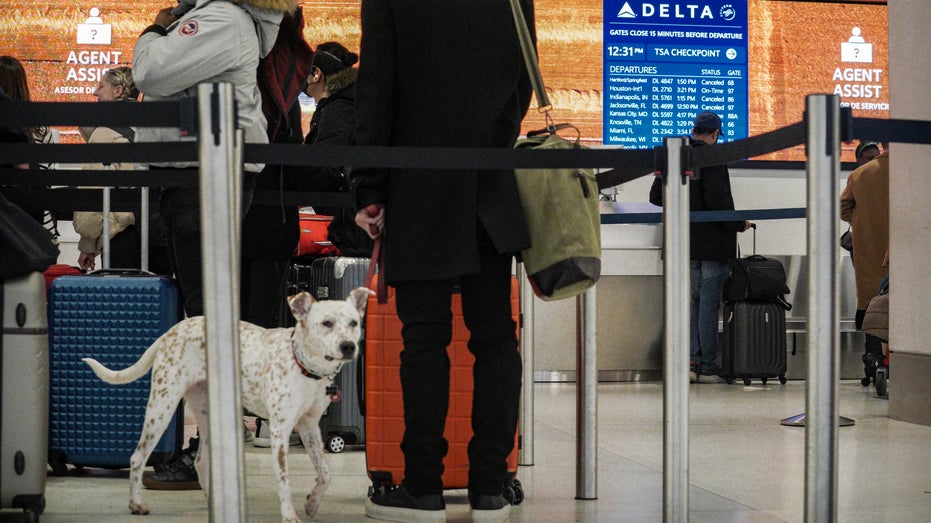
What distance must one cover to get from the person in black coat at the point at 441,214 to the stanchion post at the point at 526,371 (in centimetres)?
98

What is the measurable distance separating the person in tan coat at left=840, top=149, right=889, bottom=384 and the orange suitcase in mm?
4232

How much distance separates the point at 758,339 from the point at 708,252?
712mm

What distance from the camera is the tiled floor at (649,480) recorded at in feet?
9.70

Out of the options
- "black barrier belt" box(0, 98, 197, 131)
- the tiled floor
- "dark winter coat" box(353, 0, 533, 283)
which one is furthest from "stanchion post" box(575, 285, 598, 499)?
"black barrier belt" box(0, 98, 197, 131)

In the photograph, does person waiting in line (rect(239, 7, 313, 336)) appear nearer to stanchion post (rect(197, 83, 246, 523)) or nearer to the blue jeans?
stanchion post (rect(197, 83, 246, 523))

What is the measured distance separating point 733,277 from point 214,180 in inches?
238

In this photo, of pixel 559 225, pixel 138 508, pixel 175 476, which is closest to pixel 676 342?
pixel 559 225

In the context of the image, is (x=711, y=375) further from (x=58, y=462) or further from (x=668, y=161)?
(x=668, y=161)

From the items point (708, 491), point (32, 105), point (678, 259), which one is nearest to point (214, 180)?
point (32, 105)

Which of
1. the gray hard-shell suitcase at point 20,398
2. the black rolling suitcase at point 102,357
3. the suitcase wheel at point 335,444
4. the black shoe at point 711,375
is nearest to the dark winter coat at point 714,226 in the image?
the black shoe at point 711,375

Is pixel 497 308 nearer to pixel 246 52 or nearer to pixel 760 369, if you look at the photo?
pixel 246 52

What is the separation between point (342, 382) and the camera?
4238 millimetres

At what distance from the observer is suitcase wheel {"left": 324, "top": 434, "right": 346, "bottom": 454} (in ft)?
13.6

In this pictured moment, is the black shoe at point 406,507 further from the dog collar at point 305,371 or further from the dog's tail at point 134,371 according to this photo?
the dog's tail at point 134,371
